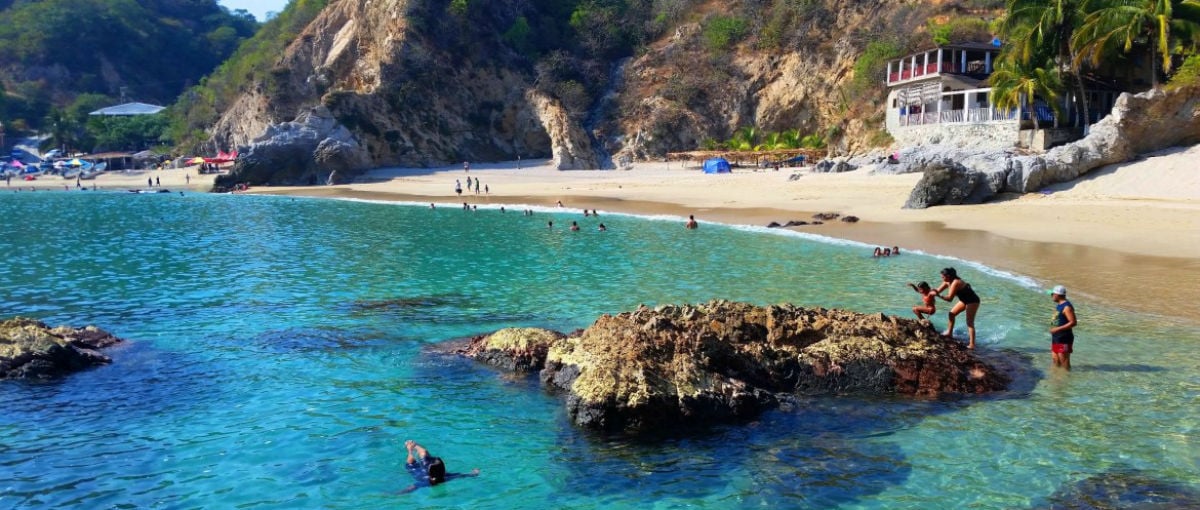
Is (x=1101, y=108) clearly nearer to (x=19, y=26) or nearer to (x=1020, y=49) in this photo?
(x=1020, y=49)

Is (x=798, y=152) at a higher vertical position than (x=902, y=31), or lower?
lower

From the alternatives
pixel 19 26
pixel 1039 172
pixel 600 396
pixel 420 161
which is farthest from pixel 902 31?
pixel 19 26

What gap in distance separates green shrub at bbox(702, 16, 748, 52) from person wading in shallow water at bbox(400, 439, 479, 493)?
194ft

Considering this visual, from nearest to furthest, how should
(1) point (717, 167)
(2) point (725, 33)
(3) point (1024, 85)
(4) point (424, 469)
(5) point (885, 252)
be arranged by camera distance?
1. (4) point (424, 469)
2. (5) point (885, 252)
3. (3) point (1024, 85)
4. (1) point (717, 167)
5. (2) point (725, 33)

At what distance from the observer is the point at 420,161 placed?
208ft

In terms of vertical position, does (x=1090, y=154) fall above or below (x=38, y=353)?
above

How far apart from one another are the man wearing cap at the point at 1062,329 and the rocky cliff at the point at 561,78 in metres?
45.7

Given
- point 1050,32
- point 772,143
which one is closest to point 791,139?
point 772,143

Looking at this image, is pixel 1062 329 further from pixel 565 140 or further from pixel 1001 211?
pixel 565 140

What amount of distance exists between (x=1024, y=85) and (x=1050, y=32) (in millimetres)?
3400

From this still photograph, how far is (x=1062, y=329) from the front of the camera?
38.0 feet

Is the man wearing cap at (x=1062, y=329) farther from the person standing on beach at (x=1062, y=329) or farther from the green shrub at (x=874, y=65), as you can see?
the green shrub at (x=874, y=65)

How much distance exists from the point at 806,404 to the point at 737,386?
1064 millimetres

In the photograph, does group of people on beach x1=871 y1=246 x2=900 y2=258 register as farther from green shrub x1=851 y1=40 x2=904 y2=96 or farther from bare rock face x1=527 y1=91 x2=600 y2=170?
bare rock face x1=527 y1=91 x2=600 y2=170
